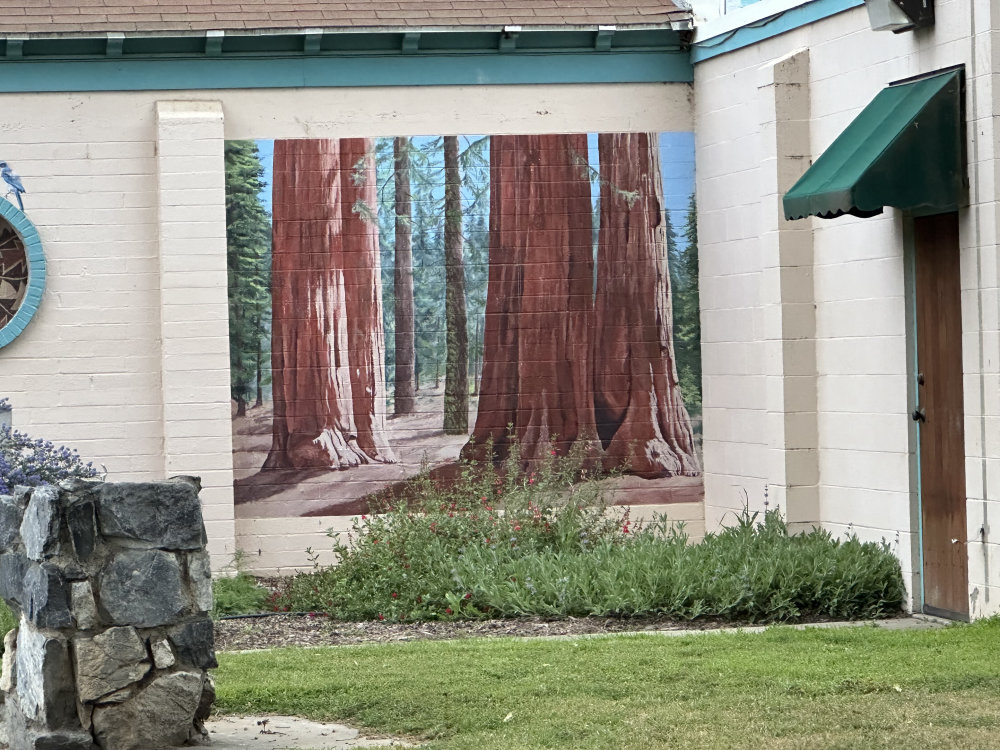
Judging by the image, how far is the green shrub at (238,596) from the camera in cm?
1066

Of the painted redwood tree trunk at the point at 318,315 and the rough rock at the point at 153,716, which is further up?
the painted redwood tree trunk at the point at 318,315

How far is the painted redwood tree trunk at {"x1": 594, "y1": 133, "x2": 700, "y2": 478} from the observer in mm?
12336

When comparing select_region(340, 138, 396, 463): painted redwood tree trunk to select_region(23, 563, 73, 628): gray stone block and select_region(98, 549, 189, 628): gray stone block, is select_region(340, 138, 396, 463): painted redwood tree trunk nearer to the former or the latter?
select_region(98, 549, 189, 628): gray stone block

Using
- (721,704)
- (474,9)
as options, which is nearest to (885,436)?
(721,704)

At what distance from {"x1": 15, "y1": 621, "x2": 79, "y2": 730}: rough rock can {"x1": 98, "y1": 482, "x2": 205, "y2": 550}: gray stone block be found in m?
0.50

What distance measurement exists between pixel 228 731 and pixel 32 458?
4.94 m

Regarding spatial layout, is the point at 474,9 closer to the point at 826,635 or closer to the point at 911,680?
the point at 826,635

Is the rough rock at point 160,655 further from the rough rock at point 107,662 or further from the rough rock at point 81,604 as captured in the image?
the rough rock at point 81,604

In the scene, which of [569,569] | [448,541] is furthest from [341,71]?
[569,569]

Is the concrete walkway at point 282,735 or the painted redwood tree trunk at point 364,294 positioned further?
the painted redwood tree trunk at point 364,294

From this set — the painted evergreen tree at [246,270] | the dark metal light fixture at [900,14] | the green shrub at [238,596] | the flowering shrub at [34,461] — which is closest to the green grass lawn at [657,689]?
the green shrub at [238,596]

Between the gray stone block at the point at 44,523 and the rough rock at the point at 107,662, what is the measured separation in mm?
384

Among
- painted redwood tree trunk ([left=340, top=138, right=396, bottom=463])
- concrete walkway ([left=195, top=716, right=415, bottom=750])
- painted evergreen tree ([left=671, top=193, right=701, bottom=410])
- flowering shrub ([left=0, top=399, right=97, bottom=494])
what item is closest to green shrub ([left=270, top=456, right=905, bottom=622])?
painted redwood tree trunk ([left=340, top=138, right=396, bottom=463])

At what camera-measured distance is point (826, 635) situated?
A: 26.8ft
